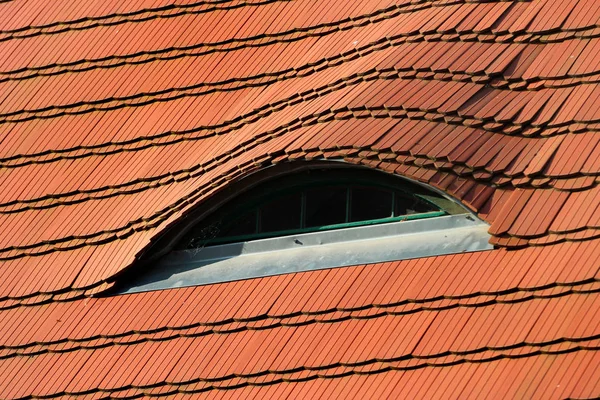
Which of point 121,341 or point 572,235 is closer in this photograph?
point 572,235

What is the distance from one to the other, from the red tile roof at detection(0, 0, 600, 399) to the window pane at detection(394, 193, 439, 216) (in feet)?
1.24

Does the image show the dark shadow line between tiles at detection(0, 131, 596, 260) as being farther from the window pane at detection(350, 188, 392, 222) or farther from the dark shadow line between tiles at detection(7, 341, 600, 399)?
the dark shadow line between tiles at detection(7, 341, 600, 399)

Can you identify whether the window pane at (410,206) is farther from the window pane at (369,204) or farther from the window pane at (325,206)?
the window pane at (325,206)

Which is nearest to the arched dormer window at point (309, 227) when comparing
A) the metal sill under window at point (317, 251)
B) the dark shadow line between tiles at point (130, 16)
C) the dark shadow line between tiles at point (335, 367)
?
the metal sill under window at point (317, 251)

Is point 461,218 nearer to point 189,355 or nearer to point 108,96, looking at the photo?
point 189,355

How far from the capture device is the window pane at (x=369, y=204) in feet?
32.3

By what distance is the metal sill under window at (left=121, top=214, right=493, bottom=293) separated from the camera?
9430 millimetres

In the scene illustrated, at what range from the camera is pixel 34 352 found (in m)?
10.1

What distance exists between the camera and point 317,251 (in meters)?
9.84

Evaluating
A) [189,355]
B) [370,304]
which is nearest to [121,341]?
[189,355]

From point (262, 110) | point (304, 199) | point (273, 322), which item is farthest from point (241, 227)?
point (273, 322)

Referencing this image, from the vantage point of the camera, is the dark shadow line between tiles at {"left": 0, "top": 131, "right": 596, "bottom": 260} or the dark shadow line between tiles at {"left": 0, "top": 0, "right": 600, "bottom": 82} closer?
the dark shadow line between tiles at {"left": 0, "top": 0, "right": 600, "bottom": 82}

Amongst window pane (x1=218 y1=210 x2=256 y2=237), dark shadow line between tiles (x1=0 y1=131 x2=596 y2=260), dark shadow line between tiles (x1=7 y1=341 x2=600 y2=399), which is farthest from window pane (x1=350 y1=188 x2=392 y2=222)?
dark shadow line between tiles (x1=7 y1=341 x2=600 y2=399)

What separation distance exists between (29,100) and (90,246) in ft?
5.58
